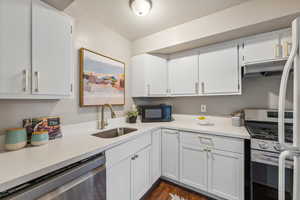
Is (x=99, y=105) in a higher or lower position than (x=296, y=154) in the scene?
higher

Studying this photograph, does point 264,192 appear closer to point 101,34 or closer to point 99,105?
point 99,105

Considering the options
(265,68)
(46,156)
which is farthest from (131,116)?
(265,68)

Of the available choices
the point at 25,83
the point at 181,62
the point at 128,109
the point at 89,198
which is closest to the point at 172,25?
the point at 181,62

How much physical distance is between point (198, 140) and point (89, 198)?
51.7 inches

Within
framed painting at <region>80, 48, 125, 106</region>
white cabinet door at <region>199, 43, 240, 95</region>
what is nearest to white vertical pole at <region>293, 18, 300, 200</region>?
white cabinet door at <region>199, 43, 240, 95</region>

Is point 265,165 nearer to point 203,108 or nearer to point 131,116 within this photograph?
point 203,108

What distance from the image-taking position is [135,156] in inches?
54.7

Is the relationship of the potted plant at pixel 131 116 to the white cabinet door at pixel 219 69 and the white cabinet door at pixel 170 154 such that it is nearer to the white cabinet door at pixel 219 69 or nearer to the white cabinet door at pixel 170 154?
the white cabinet door at pixel 170 154

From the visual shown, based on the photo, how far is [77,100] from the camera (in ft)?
4.84

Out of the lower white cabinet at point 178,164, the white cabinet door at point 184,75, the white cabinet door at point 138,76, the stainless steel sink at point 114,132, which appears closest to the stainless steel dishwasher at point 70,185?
the lower white cabinet at point 178,164

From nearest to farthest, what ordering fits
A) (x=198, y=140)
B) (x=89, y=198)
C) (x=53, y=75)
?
(x=89, y=198)
(x=53, y=75)
(x=198, y=140)

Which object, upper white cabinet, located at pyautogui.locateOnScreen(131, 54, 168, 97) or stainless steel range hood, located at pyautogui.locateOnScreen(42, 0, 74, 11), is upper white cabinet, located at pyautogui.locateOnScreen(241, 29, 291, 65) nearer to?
upper white cabinet, located at pyautogui.locateOnScreen(131, 54, 168, 97)

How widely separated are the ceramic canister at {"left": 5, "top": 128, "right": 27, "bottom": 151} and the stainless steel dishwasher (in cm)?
48

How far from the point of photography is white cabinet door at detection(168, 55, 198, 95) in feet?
6.63
